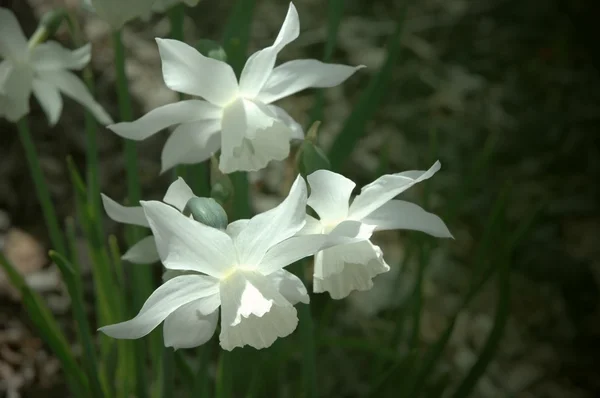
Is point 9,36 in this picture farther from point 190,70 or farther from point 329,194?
point 329,194

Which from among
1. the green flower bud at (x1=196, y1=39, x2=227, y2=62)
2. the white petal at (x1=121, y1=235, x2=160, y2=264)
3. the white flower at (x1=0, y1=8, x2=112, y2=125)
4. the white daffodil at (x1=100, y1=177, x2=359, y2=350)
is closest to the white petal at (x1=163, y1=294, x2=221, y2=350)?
the white daffodil at (x1=100, y1=177, x2=359, y2=350)

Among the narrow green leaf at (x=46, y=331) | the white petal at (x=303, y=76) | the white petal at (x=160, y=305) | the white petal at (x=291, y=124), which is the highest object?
the white petal at (x=303, y=76)

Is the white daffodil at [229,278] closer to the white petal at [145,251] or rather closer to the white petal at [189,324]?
the white petal at [189,324]

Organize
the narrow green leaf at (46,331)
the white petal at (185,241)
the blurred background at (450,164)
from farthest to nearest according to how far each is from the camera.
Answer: the blurred background at (450,164)
the narrow green leaf at (46,331)
the white petal at (185,241)

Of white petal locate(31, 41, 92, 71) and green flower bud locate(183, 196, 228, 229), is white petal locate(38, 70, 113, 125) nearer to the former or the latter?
white petal locate(31, 41, 92, 71)

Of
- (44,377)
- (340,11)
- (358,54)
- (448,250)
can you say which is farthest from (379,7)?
(44,377)

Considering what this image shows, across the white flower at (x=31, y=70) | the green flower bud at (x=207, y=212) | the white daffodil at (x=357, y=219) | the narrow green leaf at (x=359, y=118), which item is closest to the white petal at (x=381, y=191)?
the white daffodil at (x=357, y=219)

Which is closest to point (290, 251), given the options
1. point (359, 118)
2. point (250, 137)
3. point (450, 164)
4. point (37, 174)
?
point (250, 137)

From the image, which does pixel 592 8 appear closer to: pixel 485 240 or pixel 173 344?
pixel 485 240
